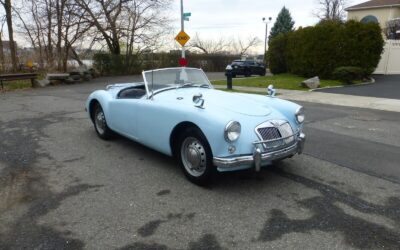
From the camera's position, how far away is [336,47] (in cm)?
1773

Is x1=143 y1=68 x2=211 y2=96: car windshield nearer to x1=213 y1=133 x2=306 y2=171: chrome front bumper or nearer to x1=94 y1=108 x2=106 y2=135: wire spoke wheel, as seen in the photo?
x1=94 y1=108 x2=106 y2=135: wire spoke wheel

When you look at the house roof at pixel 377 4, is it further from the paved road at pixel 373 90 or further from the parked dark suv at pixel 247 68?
the paved road at pixel 373 90

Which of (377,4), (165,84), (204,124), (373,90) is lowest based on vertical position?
(373,90)

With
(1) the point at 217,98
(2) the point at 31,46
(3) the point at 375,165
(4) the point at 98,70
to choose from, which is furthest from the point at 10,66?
(3) the point at 375,165

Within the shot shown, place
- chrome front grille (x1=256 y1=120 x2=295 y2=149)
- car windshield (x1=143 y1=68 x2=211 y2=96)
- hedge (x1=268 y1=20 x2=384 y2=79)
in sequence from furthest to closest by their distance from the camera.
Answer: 1. hedge (x1=268 y1=20 x2=384 y2=79)
2. car windshield (x1=143 y1=68 x2=211 y2=96)
3. chrome front grille (x1=256 y1=120 x2=295 y2=149)

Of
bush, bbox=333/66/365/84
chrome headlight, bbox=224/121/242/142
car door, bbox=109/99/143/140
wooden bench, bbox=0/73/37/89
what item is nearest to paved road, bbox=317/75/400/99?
bush, bbox=333/66/365/84

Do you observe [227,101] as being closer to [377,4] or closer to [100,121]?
[100,121]

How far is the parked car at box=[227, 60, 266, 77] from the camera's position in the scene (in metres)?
27.4

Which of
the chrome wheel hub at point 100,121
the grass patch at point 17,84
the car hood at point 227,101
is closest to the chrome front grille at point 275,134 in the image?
the car hood at point 227,101

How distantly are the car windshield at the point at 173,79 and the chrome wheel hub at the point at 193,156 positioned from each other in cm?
118

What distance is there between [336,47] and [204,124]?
16155 mm

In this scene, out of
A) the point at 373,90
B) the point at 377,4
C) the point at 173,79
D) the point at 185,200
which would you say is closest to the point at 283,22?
the point at 377,4

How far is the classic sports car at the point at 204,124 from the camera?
12.0 feet

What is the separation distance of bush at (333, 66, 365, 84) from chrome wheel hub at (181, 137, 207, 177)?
46.4 ft
